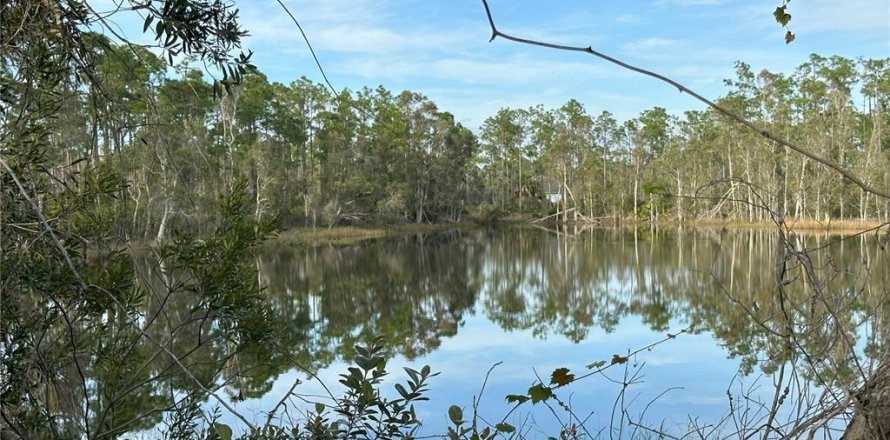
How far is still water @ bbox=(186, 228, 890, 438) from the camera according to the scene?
3552 millimetres

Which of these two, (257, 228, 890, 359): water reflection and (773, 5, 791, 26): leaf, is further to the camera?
(257, 228, 890, 359): water reflection

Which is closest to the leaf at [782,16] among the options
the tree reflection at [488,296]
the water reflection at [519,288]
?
the tree reflection at [488,296]

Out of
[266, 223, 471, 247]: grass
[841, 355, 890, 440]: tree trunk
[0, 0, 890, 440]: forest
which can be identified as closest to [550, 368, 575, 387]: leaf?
[0, 0, 890, 440]: forest

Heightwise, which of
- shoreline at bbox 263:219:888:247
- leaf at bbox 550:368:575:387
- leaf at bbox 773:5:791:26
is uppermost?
leaf at bbox 773:5:791:26

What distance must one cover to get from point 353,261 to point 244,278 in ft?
55.8

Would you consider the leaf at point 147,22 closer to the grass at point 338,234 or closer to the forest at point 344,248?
the forest at point 344,248

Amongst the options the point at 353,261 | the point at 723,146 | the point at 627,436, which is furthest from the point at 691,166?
the point at 627,436

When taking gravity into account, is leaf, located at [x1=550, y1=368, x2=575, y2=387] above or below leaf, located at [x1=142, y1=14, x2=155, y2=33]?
below

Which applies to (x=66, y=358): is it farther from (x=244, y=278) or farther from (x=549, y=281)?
(x=549, y=281)

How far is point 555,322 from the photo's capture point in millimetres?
10438

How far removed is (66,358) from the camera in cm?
174

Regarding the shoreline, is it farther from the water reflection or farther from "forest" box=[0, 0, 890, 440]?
the water reflection

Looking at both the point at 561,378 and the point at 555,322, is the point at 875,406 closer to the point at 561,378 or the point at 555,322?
the point at 561,378

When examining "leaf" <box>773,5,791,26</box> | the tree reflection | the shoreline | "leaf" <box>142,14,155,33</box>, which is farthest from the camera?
the shoreline
